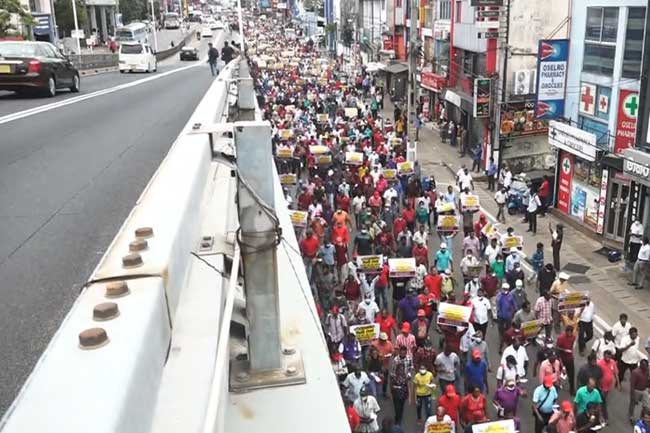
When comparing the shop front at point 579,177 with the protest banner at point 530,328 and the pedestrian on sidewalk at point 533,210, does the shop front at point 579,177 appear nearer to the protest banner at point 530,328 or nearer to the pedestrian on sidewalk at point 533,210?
the pedestrian on sidewalk at point 533,210

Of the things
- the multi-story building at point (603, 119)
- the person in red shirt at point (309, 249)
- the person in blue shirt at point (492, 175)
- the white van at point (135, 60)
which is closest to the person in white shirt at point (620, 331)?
the person in red shirt at point (309, 249)

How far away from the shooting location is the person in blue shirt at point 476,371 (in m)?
10.9

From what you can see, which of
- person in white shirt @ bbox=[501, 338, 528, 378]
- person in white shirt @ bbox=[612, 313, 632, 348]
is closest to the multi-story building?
Result: person in white shirt @ bbox=[612, 313, 632, 348]

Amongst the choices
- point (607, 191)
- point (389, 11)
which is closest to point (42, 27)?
point (389, 11)

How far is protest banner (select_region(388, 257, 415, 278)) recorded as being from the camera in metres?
14.3

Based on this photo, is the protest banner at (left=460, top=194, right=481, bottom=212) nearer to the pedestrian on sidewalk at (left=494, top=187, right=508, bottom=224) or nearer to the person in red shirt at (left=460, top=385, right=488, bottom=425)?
the pedestrian on sidewalk at (left=494, top=187, right=508, bottom=224)

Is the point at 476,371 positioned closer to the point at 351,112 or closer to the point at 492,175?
the point at 492,175

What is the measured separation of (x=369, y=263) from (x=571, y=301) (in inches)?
160

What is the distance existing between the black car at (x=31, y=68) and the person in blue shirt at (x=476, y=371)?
1069 centimetres

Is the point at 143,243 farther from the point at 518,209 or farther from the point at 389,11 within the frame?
the point at 389,11

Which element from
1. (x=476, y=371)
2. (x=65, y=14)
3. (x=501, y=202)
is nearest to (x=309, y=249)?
(x=476, y=371)

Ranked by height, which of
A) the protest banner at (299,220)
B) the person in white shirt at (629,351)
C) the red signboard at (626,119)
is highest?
the red signboard at (626,119)

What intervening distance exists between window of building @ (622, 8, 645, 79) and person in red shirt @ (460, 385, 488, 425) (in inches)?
508

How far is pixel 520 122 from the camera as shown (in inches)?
1086
